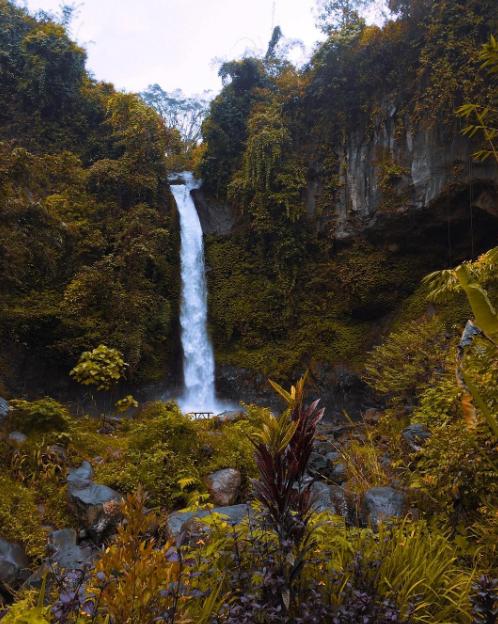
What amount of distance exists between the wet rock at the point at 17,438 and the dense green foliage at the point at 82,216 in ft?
7.11

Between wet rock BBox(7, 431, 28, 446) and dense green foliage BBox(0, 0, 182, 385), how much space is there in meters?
2.17

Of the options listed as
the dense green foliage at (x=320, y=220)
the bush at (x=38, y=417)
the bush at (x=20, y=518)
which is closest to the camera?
the bush at (x=20, y=518)

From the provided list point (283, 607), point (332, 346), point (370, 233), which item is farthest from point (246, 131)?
point (283, 607)

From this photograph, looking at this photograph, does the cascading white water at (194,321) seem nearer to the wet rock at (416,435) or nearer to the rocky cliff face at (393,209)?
the rocky cliff face at (393,209)

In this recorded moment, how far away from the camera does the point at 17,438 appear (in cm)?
475

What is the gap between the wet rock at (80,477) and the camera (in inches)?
166

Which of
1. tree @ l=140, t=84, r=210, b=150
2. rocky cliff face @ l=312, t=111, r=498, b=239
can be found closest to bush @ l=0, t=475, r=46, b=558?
rocky cliff face @ l=312, t=111, r=498, b=239

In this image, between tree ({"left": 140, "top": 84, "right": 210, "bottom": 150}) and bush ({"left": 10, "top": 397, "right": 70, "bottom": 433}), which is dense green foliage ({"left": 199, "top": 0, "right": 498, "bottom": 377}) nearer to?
bush ({"left": 10, "top": 397, "right": 70, "bottom": 433})

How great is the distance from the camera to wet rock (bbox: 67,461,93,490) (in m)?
4.21

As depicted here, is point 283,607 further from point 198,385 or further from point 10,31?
point 10,31

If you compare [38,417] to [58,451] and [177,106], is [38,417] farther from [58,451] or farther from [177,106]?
[177,106]

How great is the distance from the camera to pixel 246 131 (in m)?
13.2

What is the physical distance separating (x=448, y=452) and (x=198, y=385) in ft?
28.9

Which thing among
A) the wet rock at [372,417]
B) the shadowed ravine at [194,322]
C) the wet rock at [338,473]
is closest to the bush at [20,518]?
the wet rock at [338,473]
